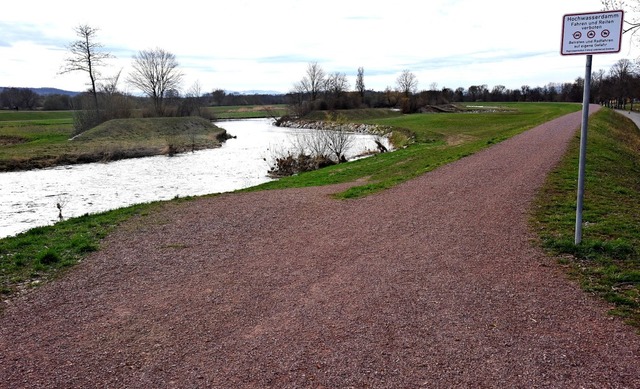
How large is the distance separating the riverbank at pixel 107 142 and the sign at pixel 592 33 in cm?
3040

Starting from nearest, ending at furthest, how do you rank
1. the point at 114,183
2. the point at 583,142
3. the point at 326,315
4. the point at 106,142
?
the point at 326,315, the point at 583,142, the point at 114,183, the point at 106,142

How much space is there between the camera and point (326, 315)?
5.05 metres

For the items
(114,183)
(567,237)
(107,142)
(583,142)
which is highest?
(583,142)

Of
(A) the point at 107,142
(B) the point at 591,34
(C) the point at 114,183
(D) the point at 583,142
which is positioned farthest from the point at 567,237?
(A) the point at 107,142

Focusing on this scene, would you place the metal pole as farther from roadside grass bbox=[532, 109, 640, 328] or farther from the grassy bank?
the grassy bank

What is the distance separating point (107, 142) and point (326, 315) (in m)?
38.0

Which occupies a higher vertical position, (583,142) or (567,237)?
(583,142)

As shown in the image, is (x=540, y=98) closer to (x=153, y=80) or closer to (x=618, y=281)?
(x=153, y=80)

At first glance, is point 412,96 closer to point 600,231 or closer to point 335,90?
point 335,90

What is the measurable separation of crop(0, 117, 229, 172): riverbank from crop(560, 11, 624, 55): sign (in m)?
30.4

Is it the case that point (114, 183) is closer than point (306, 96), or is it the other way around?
point (114, 183)

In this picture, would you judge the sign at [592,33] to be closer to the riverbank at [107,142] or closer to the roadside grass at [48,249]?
the roadside grass at [48,249]

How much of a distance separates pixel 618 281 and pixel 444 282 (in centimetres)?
212

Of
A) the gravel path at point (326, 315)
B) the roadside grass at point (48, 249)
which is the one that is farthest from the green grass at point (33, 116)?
the gravel path at point (326, 315)
